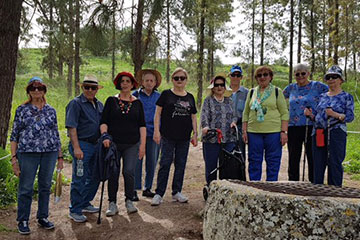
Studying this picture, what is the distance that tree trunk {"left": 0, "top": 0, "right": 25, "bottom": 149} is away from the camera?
17.4 ft

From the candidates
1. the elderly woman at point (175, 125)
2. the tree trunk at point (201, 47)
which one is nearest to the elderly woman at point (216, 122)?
the elderly woman at point (175, 125)

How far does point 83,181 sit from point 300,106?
3192 millimetres

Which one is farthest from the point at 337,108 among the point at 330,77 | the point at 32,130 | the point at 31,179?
the point at 31,179

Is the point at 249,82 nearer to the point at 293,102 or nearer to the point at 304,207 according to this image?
the point at 293,102

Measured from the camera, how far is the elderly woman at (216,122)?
4.70m

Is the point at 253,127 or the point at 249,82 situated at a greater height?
the point at 249,82

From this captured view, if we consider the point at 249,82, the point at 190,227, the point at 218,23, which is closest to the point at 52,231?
the point at 190,227

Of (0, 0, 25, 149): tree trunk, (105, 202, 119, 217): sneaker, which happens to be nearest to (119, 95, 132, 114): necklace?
(105, 202, 119, 217): sneaker

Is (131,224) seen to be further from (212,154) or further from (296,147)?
(296,147)

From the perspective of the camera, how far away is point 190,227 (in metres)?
3.99

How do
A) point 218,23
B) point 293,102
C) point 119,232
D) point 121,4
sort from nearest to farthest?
1. point 119,232
2. point 293,102
3. point 121,4
4. point 218,23

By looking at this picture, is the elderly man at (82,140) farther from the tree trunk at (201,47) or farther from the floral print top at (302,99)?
the tree trunk at (201,47)

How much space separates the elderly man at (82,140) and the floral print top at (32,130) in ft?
0.97

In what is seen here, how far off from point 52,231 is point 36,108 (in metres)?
1.46
